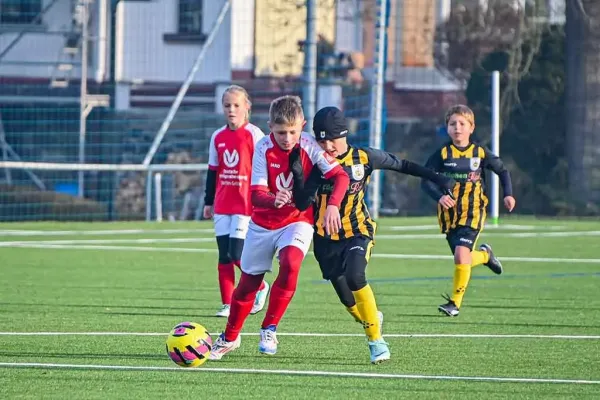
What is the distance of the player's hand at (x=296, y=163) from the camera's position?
8.30m

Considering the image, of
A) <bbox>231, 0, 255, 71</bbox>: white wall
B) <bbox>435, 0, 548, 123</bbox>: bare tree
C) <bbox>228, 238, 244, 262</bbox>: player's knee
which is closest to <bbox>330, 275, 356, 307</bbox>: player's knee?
<bbox>228, 238, 244, 262</bbox>: player's knee

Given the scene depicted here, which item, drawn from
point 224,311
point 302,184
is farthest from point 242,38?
point 302,184

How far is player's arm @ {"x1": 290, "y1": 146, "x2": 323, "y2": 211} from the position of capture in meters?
8.30

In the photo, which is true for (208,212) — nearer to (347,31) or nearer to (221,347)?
(221,347)

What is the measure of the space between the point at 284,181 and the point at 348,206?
589 mm

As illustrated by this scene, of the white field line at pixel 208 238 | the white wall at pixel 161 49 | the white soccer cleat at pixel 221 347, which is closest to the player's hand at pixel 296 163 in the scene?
the white soccer cleat at pixel 221 347

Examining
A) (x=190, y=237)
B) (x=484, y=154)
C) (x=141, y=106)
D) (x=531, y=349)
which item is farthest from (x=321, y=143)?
(x=141, y=106)

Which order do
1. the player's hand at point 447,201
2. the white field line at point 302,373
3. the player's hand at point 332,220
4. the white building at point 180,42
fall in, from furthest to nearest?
the white building at point 180,42 → the player's hand at point 447,201 → the player's hand at point 332,220 → the white field line at point 302,373

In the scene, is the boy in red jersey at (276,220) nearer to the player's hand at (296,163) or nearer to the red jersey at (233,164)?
the player's hand at (296,163)

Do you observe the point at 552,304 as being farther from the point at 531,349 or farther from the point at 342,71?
the point at 342,71

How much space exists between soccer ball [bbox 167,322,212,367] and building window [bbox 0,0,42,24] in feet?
93.9

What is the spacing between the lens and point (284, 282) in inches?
332

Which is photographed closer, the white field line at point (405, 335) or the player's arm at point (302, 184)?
the player's arm at point (302, 184)

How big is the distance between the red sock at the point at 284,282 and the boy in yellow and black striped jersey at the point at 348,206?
0.29 m
